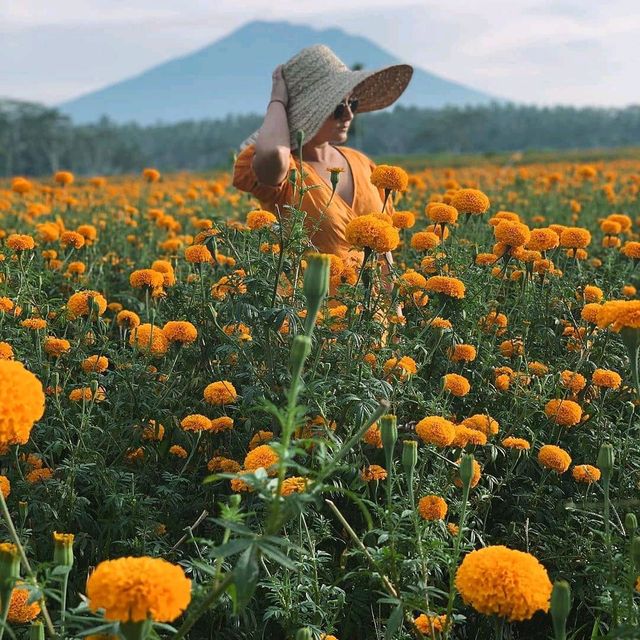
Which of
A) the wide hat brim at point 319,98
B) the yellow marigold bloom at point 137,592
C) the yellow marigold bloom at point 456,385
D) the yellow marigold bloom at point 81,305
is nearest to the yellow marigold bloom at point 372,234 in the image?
the yellow marigold bloom at point 456,385

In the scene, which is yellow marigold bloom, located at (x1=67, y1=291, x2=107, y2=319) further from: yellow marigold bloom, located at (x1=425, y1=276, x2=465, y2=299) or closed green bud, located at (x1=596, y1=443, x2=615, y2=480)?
closed green bud, located at (x1=596, y1=443, x2=615, y2=480)

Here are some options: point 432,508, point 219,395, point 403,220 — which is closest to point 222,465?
point 219,395

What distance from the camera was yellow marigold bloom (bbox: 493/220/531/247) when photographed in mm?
2762

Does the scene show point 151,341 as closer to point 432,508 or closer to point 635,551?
point 432,508

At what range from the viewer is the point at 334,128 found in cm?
365

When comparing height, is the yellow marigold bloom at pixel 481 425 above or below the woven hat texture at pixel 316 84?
below

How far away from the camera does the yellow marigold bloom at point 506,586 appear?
53.2 inches

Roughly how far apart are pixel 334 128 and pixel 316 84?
21 cm

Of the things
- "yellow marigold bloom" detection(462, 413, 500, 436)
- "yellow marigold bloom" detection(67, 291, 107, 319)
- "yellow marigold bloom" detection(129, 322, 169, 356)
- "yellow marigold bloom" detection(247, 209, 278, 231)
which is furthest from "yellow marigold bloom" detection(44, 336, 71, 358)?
"yellow marigold bloom" detection(462, 413, 500, 436)

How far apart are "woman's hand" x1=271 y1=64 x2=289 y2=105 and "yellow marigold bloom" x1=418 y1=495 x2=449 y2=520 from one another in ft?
7.50

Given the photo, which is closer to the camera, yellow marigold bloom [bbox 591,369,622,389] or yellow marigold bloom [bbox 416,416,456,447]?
yellow marigold bloom [bbox 416,416,456,447]

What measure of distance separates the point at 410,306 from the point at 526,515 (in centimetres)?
92

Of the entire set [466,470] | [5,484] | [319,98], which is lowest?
[5,484]

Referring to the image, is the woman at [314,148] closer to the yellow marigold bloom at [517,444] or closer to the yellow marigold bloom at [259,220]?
the yellow marigold bloom at [259,220]
